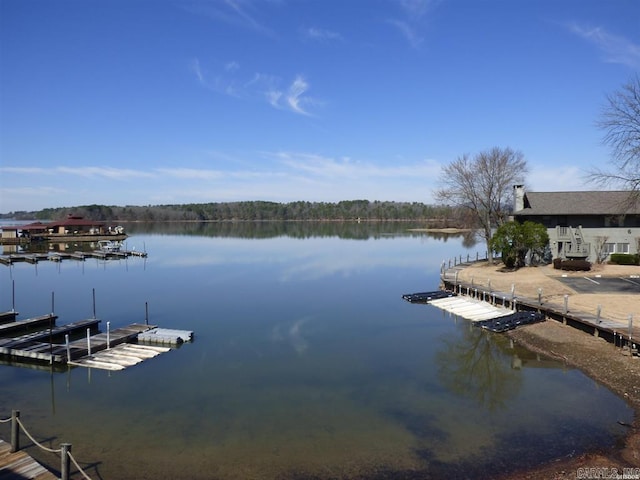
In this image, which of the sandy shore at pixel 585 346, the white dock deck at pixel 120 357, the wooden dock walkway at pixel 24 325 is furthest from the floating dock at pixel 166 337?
the sandy shore at pixel 585 346

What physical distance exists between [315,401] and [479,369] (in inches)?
358

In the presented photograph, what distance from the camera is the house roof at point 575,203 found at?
4853cm

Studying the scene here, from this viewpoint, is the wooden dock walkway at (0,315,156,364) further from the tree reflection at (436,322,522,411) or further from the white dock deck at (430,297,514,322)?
the white dock deck at (430,297,514,322)

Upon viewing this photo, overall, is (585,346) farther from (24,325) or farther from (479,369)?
(24,325)

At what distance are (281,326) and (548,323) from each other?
1689 cm

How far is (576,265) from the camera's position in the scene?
4425 cm

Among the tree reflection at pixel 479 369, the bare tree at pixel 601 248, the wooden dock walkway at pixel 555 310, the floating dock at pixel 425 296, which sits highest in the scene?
the bare tree at pixel 601 248

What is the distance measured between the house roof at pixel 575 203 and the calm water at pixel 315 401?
22458mm

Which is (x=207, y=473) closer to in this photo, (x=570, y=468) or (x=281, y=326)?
(x=570, y=468)

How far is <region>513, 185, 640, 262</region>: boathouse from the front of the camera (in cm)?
4775

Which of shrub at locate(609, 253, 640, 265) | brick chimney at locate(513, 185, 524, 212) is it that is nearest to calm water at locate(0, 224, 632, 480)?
shrub at locate(609, 253, 640, 265)

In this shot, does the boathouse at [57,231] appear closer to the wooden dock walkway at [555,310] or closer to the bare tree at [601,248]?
the wooden dock walkway at [555,310]

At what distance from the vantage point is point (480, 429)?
16438 millimetres

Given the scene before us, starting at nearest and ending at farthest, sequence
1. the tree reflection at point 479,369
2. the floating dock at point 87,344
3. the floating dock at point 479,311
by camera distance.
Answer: the tree reflection at point 479,369 < the floating dock at point 87,344 < the floating dock at point 479,311
